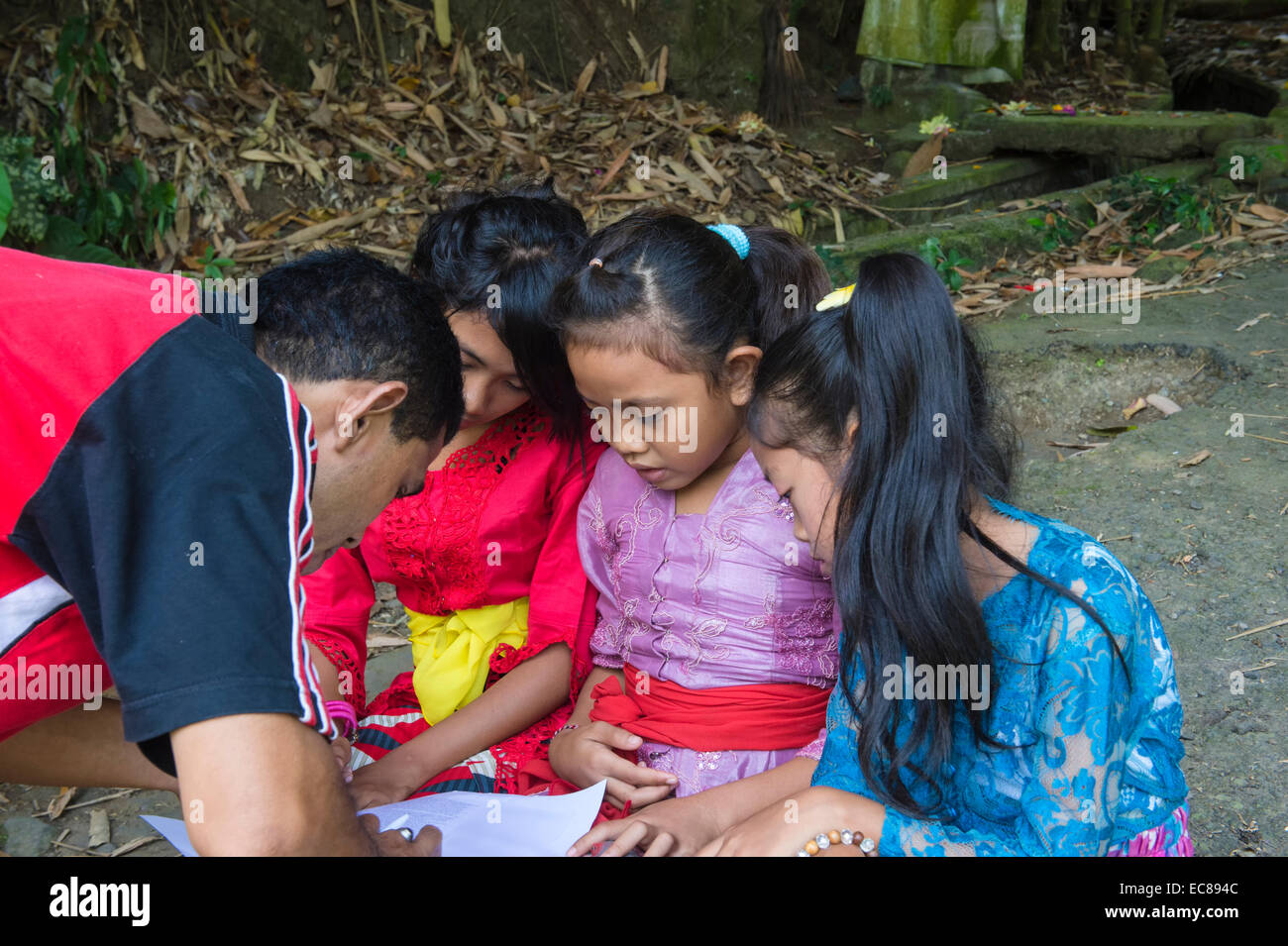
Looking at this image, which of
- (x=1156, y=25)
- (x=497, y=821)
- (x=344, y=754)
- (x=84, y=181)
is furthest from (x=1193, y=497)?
(x=1156, y=25)

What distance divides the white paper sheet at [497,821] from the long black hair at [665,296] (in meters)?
0.77

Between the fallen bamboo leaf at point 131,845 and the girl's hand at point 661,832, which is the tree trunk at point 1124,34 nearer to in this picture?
the girl's hand at point 661,832

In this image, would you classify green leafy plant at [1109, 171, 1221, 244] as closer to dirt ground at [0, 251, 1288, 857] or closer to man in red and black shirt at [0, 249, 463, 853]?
dirt ground at [0, 251, 1288, 857]

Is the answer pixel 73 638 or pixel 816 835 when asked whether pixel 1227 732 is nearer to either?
pixel 816 835

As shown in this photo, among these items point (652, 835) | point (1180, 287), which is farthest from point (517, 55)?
point (652, 835)

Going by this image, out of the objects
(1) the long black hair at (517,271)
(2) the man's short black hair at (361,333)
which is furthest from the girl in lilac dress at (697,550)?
(2) the man's short black hair at (361,333)

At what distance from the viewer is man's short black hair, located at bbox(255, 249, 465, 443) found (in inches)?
61.8

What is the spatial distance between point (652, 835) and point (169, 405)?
1038mm

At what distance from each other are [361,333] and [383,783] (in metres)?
0.89

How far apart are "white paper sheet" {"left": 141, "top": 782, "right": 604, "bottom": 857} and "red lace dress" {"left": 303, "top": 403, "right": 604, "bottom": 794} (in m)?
0.34

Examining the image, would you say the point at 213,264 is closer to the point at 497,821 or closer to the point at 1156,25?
the point at 497,821

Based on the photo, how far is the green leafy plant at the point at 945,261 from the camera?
543 centimetres

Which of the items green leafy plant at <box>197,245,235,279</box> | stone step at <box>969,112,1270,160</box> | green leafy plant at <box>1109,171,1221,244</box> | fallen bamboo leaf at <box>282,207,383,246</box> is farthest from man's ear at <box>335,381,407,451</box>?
stone step at <box>969,112,1270,160</box>

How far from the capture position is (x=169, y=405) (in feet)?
4.08
